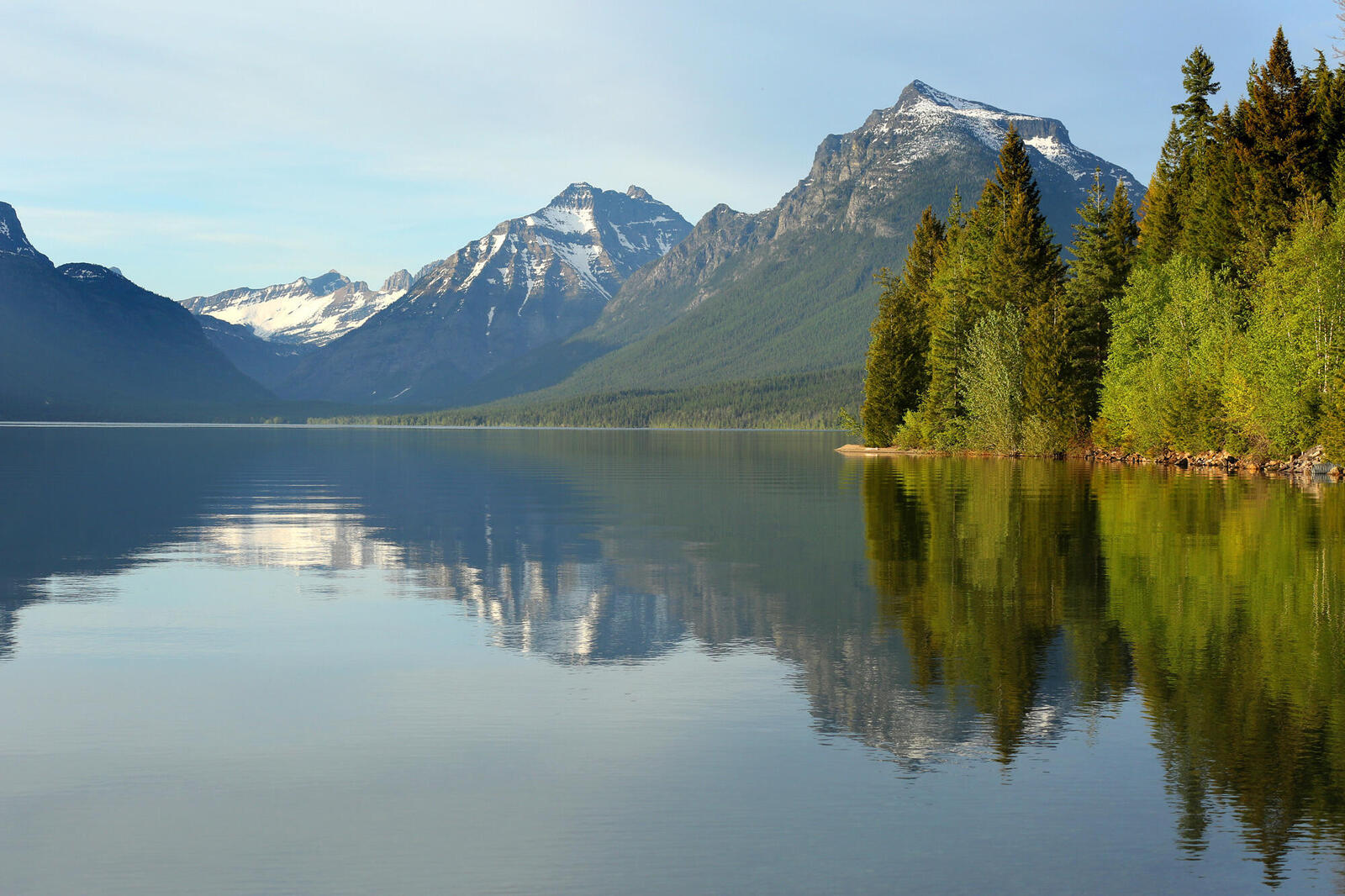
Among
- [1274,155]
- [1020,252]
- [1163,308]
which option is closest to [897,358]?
[1020,252]

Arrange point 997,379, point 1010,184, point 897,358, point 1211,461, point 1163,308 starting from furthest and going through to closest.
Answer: point 897,358 → point 1010,184 → point 997,379 → point 1163,308 → point 1211,461

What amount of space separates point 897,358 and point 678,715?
106687 mm

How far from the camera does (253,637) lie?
20.9 m

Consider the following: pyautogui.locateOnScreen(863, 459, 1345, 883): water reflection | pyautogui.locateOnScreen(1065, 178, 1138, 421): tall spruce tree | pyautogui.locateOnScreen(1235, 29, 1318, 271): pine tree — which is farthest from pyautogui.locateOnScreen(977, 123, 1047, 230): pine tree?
pyautogui.locateOnScreen(863, 459, 1345, 883): water reflection

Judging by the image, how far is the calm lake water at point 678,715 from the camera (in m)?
10.4

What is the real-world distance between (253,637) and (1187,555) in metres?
23.5

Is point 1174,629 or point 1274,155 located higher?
point 1274,155

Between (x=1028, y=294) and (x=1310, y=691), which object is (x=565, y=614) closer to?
(x=1310, y=691)

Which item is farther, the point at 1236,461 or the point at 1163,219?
the point at 1163,219

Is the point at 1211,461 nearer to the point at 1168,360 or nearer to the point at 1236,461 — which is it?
the point at 1236,461

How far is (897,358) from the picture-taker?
4665 inches

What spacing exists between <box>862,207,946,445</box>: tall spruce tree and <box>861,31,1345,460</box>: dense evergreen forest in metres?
0.20

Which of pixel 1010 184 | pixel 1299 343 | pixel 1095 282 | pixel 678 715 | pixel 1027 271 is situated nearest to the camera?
pixel 678 715

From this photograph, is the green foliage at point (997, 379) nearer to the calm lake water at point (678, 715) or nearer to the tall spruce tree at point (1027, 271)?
the tall spruce tree at point (1027, 271)
